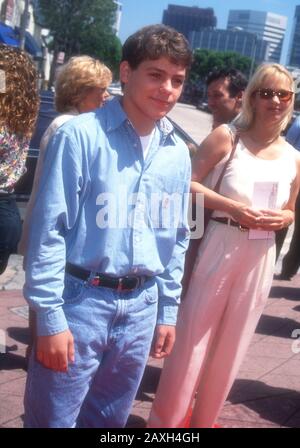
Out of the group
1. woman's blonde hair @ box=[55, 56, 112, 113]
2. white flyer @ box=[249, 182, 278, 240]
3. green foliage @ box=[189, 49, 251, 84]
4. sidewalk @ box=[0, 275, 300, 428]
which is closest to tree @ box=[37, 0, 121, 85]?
sidewalk @ box=[0, 275, 300, 428]

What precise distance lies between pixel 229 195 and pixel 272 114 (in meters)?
0.42

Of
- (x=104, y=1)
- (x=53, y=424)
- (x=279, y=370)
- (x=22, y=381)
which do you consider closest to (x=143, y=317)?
(x=53, y=424)

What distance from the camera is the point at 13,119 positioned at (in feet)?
9.02

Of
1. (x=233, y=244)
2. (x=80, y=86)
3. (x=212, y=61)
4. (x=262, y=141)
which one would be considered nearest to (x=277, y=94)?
(x=262, y=141)

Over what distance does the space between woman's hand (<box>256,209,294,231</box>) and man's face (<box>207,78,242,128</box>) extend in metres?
0.91

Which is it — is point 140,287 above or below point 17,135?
below

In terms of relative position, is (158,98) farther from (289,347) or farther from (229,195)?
(289,347)

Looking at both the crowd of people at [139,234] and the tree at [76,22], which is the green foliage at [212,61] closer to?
the tree at [76,22]

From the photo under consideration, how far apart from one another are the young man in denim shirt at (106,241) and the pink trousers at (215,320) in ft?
2.46

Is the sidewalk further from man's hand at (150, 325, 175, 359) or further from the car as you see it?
man's hand at (150, 325, 175, 359)

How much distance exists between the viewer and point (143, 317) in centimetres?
226

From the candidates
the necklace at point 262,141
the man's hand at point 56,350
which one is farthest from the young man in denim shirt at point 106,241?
the necklace at point 262,141

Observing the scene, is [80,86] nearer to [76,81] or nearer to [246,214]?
[76,81]
